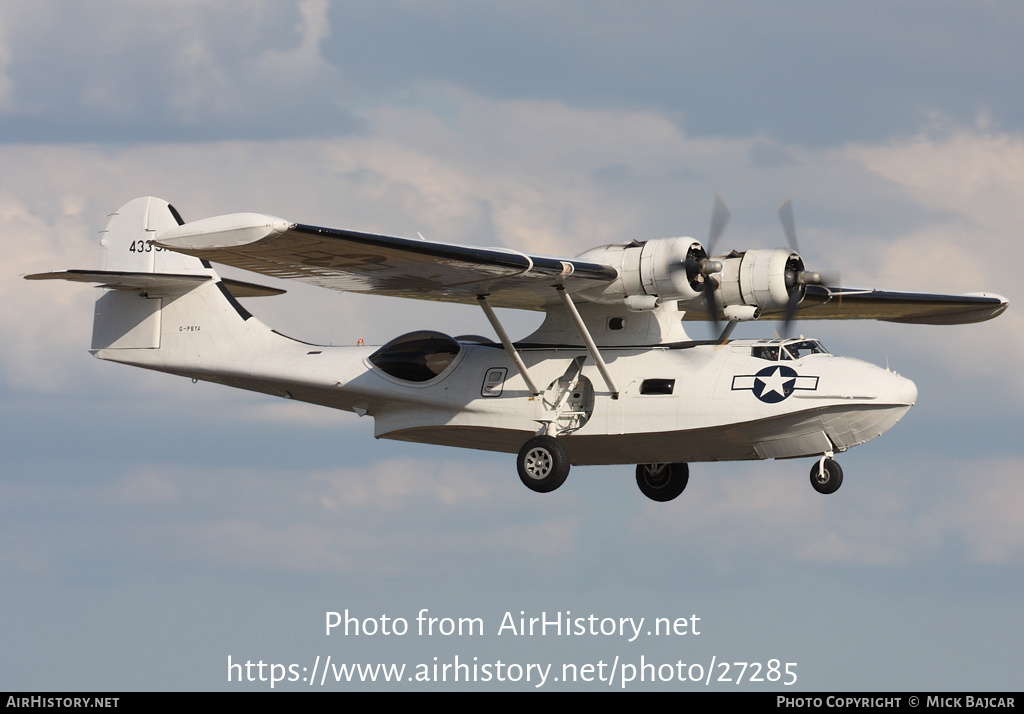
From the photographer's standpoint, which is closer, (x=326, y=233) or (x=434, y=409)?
(x=326, y=233)

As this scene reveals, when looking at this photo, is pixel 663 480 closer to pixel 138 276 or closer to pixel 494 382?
pixel 494 382

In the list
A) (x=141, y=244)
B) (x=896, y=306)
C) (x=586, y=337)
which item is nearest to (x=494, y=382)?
(x=586, y=337)

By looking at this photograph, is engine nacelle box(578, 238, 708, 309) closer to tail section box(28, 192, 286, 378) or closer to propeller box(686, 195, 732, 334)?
→ propeller box(686, 195, 732, 334)

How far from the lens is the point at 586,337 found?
2098 cm

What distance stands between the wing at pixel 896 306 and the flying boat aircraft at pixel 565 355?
0.07m

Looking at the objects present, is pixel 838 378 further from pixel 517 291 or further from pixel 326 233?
pixel 326 233

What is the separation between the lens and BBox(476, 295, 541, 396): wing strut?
2123cm

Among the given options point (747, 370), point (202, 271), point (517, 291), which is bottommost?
point (747, 370)

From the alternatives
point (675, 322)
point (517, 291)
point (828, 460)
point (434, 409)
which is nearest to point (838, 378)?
point (828, 460)

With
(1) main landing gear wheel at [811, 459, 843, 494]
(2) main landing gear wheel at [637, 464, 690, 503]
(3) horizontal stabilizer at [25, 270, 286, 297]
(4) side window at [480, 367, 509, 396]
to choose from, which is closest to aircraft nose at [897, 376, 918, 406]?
(1) main landing gear wheel at [811, 459, 843, 494]

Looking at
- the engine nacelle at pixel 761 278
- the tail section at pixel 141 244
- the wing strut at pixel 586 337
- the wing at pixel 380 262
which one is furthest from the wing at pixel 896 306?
the tail section at pixel 141 244

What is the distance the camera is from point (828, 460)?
2047 cm

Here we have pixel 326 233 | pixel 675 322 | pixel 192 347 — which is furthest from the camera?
pixel 192 347

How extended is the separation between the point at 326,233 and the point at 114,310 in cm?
834
